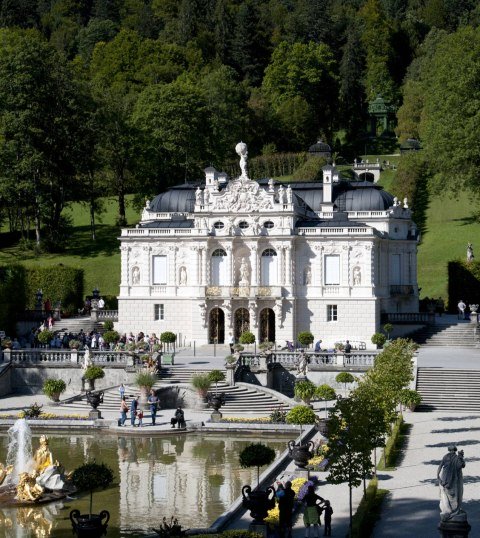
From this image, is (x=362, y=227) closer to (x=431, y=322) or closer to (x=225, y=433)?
(x=431, y=322)

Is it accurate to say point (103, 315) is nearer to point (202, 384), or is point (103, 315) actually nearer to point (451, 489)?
point (202, 384)

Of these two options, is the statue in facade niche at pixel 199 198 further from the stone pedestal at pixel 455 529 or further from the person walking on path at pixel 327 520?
the stone pedestal at pixel 455 529

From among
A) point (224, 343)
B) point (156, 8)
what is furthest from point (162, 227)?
point (156, 8)

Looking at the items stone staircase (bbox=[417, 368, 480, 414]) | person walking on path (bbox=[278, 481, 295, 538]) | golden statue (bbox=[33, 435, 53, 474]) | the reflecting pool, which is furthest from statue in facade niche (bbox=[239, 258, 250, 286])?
person walking on path (bbox=[278, 481, 295, 538])

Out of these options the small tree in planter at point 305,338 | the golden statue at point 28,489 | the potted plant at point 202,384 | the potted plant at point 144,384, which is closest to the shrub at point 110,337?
the small tree in planter at point 305,338

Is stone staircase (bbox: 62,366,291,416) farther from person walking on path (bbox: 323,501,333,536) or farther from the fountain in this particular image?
person walking on path (bbox: 323,501,333,536)

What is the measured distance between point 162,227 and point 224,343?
8.03 m

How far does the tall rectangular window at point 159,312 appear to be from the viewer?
6756 centimetres

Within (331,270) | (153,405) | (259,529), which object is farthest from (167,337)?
(259,529)

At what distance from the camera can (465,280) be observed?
7444 centimetres

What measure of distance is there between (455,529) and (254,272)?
43.6 m

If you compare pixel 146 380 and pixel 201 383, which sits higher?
pixel 146 380

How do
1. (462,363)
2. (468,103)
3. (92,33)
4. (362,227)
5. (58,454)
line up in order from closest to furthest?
(58,454) → (462,363) → (362,227) → (468,103) → (92,33)

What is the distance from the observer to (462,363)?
54688mm
